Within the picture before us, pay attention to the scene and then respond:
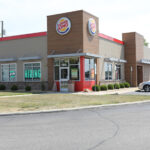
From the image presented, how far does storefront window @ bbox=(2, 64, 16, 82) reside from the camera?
2994 cm

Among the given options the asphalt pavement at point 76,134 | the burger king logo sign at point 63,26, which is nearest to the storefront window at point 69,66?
the burger king logo sign at point 63,26

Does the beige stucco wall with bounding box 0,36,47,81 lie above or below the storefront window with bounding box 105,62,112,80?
above

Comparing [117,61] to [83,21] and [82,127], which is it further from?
[82,127]

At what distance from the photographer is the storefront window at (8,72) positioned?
29.9 metres

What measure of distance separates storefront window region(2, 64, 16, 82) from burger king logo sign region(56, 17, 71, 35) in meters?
8.04

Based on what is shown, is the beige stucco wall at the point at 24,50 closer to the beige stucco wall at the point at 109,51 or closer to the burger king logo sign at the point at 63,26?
the burger king logo sign at the point at 63,26

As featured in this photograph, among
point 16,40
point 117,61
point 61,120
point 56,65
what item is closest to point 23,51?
point 16,40

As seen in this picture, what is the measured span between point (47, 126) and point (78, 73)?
55.7ft

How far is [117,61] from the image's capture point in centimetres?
3244

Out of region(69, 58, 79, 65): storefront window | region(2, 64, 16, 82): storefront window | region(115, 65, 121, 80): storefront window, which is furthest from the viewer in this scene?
region(115, 65, 121, 80): storefront window

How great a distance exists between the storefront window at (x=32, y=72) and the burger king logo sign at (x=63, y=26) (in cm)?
506

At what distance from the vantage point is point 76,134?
675cm

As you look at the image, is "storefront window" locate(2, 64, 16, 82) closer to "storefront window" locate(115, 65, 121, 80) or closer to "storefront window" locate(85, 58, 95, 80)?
"storefront window" locate(85, 58, 95, 80)

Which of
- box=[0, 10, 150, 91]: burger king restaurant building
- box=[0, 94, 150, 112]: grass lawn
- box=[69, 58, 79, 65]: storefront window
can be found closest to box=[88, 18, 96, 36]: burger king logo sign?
box=[0, 10, 150, 91]: burger king restaurant building
